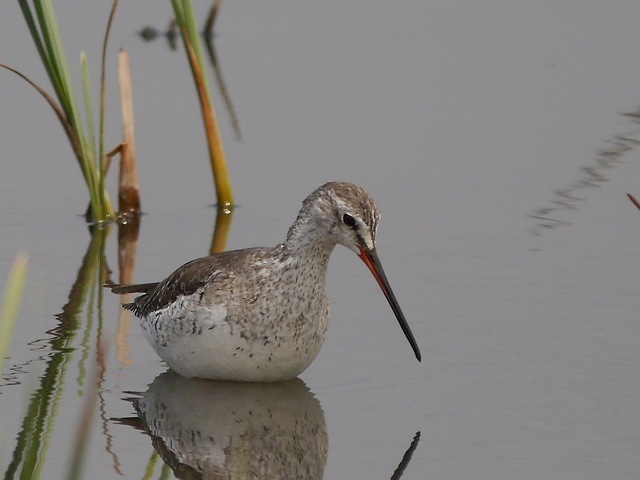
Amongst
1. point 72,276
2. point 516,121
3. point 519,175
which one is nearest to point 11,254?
point 72,276

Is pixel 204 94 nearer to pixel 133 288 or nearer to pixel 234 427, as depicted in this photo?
pixel 133 288

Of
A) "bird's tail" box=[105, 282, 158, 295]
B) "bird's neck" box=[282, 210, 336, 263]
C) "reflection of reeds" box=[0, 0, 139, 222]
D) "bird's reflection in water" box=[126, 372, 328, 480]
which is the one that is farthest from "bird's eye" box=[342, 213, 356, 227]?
"reflection of reeds" box=[0, 0, 139, 222]

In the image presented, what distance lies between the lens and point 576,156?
12.3 metres

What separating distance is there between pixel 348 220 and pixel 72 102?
10.4 feet

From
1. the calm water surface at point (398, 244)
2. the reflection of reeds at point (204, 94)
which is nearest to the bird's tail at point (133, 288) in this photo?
the calm water surface at point (398, 244)

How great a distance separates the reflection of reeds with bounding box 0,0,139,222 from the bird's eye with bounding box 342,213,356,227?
9.62 feet

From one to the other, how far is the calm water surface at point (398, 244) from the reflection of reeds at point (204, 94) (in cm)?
25

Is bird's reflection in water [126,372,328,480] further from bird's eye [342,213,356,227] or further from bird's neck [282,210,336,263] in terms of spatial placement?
bird's eye [342,213,356,227]

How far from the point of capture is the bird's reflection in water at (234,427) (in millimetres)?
6926

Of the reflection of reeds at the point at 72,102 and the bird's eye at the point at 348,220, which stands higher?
the reflection of reeds at the point at 72,102

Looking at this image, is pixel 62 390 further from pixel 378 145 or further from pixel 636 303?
pixel 378 145

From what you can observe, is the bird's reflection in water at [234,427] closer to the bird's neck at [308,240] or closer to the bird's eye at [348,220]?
the bird's neck at [308,240]

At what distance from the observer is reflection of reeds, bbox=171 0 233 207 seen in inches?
408

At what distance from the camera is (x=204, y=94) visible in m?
10.8
